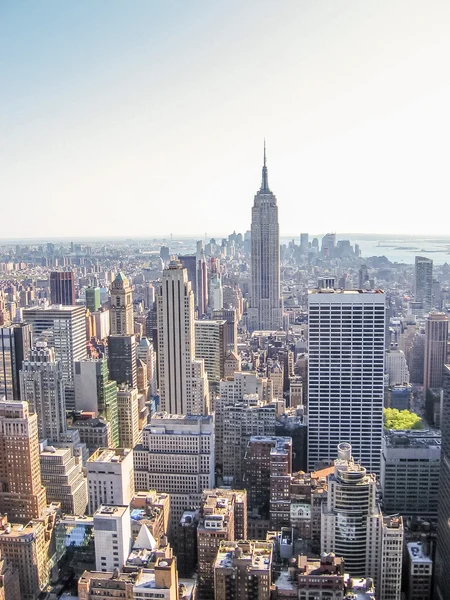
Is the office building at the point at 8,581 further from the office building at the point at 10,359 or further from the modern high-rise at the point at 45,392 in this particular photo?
the office building at the point at 10,359

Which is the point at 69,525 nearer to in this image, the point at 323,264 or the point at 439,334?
the point at 439,334

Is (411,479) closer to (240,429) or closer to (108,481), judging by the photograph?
(240,429)

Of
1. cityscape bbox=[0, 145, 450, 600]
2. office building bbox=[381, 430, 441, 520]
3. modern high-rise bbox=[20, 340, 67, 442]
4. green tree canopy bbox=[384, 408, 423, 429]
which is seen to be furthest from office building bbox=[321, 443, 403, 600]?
modern high-rise bbox=[20, 340, 67, 442]

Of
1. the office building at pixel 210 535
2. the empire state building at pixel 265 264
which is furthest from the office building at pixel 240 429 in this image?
the empire state building at pixel 265 264

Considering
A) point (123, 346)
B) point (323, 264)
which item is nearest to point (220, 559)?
point (123, 346)

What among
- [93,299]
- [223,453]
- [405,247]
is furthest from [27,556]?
[93,299]

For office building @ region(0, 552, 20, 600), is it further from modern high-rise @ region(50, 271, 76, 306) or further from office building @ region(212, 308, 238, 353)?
modern high-rise @ region(50, 271, 76, 306)
